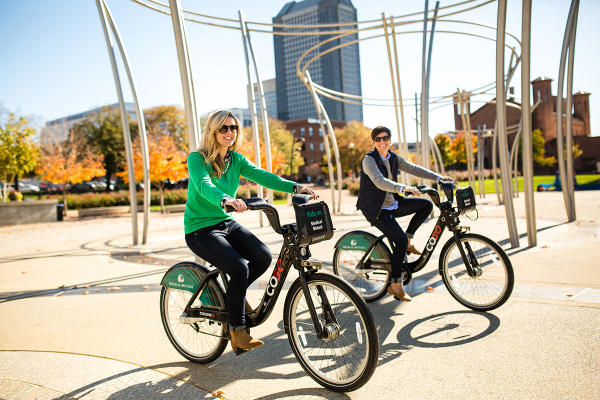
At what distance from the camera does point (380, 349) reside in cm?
338

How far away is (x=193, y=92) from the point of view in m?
6.78

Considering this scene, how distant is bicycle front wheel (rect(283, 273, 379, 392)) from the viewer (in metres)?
2.58

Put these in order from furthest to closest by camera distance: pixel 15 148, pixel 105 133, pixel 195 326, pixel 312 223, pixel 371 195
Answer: pixel 105 133, pixel 15 148, pixel 371 195, pixel 195 326, pixel 312 223

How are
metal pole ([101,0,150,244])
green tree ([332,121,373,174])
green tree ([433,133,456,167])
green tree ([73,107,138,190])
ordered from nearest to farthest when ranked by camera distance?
metal pole ([101,0,150,244])
green tree ([73,107,138,190])
green tree ([433,133,456,167])
green tree ([332,121,373,174])

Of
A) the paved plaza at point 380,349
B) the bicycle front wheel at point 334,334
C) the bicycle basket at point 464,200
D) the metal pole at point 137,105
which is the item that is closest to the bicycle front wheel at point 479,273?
the paved plaza at point 380,349

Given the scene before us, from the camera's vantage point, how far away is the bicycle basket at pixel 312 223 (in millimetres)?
2693

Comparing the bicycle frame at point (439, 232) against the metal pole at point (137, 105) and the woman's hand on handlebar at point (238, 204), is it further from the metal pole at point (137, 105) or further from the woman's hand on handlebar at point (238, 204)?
the metal pole at point (137, 105)

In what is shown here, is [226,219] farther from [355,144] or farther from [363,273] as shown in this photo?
[355,144]

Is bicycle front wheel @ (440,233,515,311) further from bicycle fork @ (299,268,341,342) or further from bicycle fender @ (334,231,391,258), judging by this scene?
bicycle fork @ (299,268,341,342)

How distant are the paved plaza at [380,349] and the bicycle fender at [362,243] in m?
0.53

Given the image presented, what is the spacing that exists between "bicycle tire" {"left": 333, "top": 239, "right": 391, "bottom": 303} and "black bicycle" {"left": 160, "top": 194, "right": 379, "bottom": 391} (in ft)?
5.94

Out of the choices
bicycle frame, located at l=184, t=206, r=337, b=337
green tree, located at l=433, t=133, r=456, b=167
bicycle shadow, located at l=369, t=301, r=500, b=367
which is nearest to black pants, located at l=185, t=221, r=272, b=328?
bicycle frame, located at l=184, t=206, r=337, b=337

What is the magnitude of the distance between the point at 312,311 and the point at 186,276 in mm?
1133

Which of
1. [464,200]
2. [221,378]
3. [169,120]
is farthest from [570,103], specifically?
[169,120]
